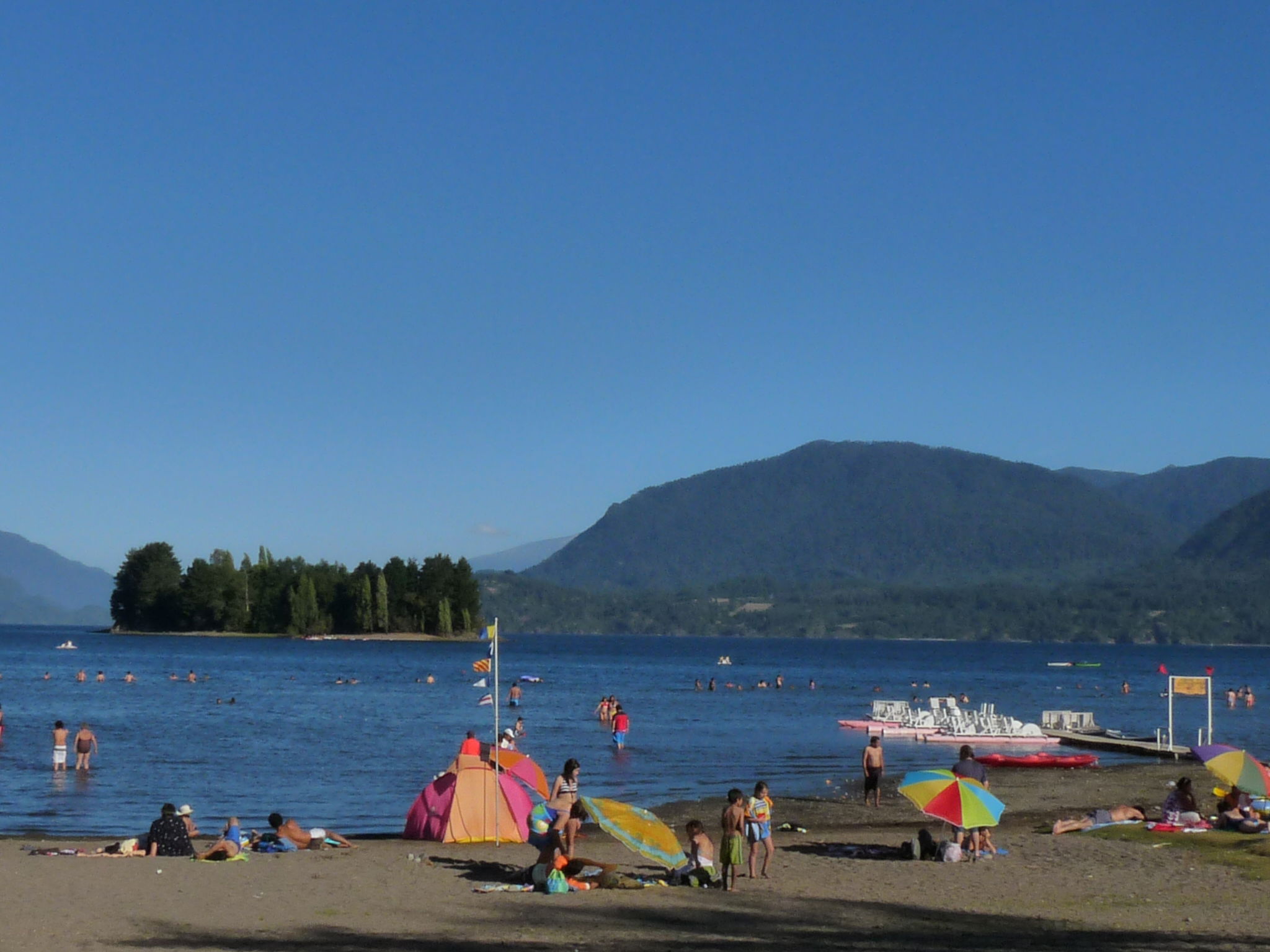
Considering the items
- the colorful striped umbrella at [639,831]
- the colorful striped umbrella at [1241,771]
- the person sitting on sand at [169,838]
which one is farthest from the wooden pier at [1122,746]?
the person sitting on sand at [169,838]

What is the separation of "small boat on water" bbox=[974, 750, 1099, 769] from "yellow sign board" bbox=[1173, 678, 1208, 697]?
3.38m

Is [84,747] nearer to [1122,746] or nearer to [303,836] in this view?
[303,836]

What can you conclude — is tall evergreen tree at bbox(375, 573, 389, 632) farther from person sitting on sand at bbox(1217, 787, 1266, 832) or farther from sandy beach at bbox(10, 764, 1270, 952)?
person sitting on sand at bbox(1217, 787, 1266, 832)

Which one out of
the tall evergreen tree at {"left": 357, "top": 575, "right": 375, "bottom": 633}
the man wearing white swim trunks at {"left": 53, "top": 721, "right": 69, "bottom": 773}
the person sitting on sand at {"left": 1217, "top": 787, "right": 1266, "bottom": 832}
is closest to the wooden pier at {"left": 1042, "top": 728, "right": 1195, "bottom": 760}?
the person sitting on sand at {"left": 1217, "top": 787, "right": 1266, "bottom": 832}

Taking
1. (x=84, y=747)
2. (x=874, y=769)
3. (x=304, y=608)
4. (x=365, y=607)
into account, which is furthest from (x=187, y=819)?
(x=304, y=608)

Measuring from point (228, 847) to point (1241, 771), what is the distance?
51.4 ft

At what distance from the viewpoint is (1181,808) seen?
77.0 ft

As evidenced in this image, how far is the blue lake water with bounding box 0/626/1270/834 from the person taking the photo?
103ft

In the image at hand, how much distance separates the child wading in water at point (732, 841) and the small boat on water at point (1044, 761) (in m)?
23.5

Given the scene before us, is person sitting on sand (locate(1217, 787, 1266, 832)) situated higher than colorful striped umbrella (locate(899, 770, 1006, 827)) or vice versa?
colorful striped umbrella (locate(899, 770, 1006, 827))

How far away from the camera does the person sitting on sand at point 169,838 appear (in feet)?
68.7

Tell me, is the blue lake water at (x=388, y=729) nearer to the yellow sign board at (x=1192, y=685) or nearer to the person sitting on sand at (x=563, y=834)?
the yellow sign board at (x=1192, y=685)

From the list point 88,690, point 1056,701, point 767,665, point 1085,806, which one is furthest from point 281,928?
point 767,665

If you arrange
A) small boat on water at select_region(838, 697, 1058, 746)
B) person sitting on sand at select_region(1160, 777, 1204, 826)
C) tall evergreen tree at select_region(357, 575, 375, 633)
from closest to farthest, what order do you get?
person sitting on sand at select_region(1160, 777, 1204, 826)
small boat on water at select_region(838, 697, 1058, 746)
tall evergreen tree at select_region(357, 575, 375, 633)
